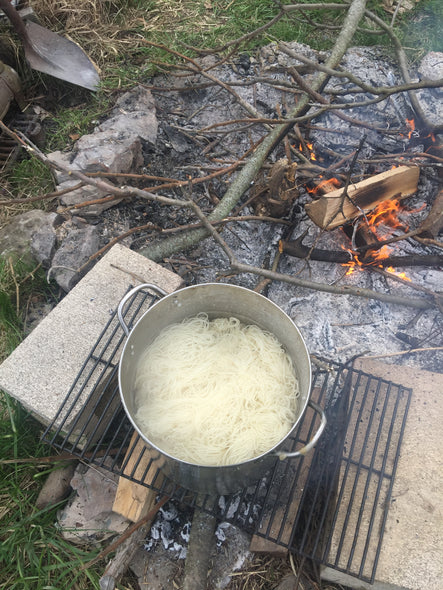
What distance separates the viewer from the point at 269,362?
240 cm

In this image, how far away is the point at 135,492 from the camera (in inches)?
101

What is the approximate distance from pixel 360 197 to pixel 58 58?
3516 mm

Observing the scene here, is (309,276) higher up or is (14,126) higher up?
(14,126)

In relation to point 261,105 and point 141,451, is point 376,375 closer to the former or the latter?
point 141,451

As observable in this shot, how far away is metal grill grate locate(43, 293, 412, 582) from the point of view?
2.25 m

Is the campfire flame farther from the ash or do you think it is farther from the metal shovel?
the metal shovel

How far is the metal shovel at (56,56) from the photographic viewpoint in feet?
14.4

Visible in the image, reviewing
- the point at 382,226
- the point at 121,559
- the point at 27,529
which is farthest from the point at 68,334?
the point at 382,226

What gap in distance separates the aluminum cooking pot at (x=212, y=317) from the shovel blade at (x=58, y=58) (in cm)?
324

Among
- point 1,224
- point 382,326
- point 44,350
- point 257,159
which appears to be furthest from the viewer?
point 1,224

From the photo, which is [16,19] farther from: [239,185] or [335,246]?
[335,246]

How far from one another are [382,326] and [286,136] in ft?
5.80

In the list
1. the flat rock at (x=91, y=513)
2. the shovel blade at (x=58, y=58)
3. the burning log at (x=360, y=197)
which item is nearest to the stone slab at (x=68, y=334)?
the flat rock at (x=91, y=513)

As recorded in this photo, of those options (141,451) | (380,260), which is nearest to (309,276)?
(380,260)
